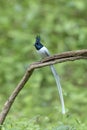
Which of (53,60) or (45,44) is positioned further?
(45,44)

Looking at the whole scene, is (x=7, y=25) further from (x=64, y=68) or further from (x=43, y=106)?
(x=43, y=106)

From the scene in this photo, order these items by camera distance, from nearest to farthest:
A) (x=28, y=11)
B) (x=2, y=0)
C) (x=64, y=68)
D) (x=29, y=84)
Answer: (x=29, y=84)
(x=64, y=68)
(x=28, y=11)
(x=2, y=0)

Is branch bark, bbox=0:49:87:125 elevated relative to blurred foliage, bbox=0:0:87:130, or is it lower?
elevated

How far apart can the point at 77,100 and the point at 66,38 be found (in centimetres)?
147

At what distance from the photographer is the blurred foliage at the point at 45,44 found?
4.62m

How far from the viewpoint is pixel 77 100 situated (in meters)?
4.61

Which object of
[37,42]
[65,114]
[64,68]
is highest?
[37,42]

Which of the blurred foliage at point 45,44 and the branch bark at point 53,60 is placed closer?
the branch bark at point 53,60

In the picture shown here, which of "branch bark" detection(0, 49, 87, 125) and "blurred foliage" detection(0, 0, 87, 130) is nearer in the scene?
"branch bark" detection(0, 49, 87, 125)

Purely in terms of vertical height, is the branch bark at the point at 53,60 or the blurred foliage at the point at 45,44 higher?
the branch bark at the point at 53,60

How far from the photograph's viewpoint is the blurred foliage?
4.62m

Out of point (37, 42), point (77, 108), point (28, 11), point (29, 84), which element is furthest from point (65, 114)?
point (28, 11)

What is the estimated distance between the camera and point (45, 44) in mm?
5605

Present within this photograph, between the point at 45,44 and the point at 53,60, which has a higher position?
the point at 53,60
